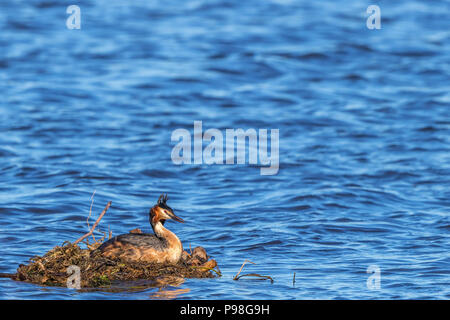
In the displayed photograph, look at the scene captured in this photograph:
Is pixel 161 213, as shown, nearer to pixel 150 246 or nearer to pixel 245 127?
pixel 150 246

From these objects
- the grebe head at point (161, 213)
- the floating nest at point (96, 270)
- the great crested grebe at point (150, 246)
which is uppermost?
the grebe head at point (161, 213)

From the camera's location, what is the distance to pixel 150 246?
1061 centimetres

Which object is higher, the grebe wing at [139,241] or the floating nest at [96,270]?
the grebe wing at [139,241]

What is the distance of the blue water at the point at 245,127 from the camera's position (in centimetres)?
1215

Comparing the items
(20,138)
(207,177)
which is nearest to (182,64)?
(20,138)

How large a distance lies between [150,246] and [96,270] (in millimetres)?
808

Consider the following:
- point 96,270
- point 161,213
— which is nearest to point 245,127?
point 161,213

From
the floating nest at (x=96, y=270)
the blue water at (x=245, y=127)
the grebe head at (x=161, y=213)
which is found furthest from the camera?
the blue water at (x=245, y=127)

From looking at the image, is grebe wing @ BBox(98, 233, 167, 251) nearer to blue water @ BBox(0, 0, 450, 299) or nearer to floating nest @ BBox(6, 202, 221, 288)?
floating nest @ BBox(6, 202, 221, 288)

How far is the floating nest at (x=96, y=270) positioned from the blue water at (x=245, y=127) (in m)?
0.20

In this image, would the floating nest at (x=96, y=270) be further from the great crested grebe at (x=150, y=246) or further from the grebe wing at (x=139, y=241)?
the grebe wing at (x=139, y=241)

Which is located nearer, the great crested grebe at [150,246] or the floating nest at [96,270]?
the floating nest at [96,270]

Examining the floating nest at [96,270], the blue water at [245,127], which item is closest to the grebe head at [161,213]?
the floating nest at [96,270]
